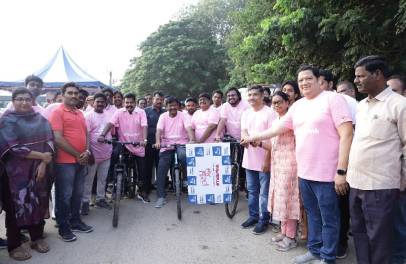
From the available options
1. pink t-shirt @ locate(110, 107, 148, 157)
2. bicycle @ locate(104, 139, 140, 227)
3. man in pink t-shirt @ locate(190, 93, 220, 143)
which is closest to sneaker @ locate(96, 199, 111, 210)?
bicycle @ locate(104, 139, 140, 227)

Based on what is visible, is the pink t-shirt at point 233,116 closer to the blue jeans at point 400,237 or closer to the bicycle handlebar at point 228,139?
the bicycle handlebar at point 228,139

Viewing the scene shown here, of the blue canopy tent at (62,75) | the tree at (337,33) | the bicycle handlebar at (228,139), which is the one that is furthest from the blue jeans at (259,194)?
the blue canopy tent at (62,75)

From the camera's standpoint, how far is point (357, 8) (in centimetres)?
748

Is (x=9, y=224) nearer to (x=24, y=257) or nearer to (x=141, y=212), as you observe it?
(x=24, y=257)

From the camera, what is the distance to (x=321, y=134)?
336 cm

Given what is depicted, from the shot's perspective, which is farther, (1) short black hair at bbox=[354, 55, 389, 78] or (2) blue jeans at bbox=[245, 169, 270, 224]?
(2) blue jeans at bbox=[245, 169, 270, 224]

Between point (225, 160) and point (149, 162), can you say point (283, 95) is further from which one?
point (149, 162)

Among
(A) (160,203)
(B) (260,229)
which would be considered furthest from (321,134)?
(A) (160,203)

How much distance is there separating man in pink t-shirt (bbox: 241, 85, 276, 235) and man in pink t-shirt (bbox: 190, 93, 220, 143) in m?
1.23

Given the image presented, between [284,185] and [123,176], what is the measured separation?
2502 millimetres

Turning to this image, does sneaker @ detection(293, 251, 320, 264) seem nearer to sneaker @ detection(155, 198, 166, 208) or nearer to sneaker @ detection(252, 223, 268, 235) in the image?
sneaker @ detection(252, 223, 268, 235)

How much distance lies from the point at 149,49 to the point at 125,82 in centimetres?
402

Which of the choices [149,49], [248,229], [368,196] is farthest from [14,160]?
[149,49]

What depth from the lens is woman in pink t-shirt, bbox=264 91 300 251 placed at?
4.05 m
